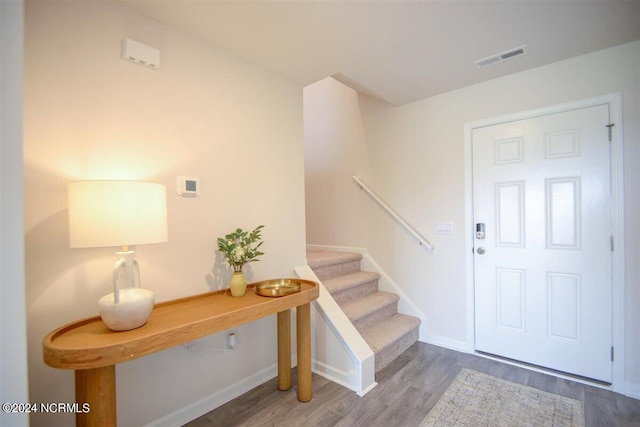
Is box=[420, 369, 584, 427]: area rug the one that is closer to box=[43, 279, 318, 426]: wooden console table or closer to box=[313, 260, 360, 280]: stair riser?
box=[43, 279, 318, 426]: wooden console table

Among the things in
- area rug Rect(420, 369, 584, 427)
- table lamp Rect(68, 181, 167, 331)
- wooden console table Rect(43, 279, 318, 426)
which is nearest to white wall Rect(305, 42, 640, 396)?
area rug Rect(420, 369, 584, 427)

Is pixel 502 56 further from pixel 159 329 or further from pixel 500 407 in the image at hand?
pixel 159 329

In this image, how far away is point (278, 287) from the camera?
1964 millimetres

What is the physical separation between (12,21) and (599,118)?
3.28 meters

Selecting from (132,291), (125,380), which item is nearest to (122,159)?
(132,291)

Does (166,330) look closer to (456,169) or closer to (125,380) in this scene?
(125,380)

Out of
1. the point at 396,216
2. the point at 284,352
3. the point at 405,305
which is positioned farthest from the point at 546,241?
the point at 284,352

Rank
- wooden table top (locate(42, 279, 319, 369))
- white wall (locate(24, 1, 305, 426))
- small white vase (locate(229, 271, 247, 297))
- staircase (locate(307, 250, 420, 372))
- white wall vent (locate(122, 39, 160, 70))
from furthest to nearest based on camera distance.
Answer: staircase (locate(307, 250, 420, 372))
small white vase (locate(229, 271, 247, 297))
white wall vent (locate(122, 39, 160, 70))
white wall (locate(24, 1, 305, 426))
wooden table top (locate(42, 279, 319, 369))

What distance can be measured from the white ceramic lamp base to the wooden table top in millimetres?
33

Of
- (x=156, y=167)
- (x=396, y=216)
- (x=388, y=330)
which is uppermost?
(x=156, y=167)

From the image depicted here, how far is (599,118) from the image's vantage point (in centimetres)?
210

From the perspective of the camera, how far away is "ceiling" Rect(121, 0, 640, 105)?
5.34 feet

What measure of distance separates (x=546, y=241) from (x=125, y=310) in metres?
2.92

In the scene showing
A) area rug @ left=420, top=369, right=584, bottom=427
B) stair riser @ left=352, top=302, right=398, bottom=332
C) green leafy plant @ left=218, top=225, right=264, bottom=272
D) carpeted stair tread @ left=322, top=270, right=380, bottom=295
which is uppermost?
green leafy plant @ left=218, top=225, right=264, bottom=272
